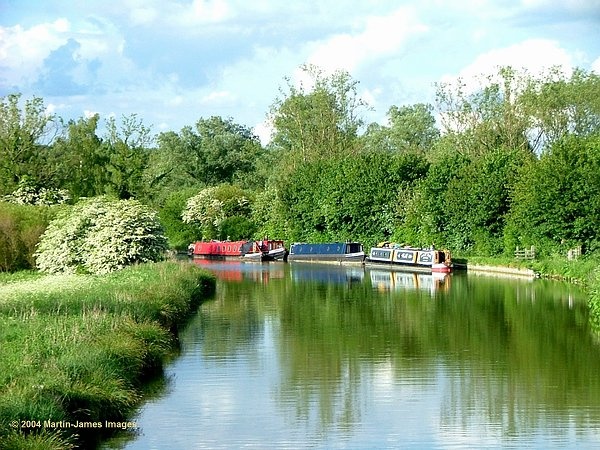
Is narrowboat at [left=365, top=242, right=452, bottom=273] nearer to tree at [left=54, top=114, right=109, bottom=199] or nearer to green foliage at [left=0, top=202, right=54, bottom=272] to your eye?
tree at [left=54, top=114, right=109, bottom=199]

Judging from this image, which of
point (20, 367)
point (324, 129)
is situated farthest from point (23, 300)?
point (324, 129)

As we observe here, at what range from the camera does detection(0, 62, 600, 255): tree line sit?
46338 millimetres

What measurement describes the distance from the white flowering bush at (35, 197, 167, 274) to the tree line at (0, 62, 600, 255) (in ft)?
39.3

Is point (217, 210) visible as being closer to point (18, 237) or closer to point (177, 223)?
point (177, 223)

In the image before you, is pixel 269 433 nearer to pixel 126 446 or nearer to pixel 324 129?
pixel 126 446

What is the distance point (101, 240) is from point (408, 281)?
16.2 meters

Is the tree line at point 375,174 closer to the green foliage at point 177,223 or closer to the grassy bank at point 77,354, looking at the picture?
the green foliage at point 177,223

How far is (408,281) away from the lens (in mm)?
46188

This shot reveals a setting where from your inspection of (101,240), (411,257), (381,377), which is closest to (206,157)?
(411,257)

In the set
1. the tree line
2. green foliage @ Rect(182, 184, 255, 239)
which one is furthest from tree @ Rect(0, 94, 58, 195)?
green foliage @ Rect(182, 184, 255, 239)

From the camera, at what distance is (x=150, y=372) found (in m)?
19.7

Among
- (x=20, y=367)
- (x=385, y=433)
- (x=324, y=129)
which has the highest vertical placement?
(x=324, y=129)

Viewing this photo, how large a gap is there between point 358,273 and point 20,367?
38.6 m

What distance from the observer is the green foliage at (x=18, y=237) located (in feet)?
127
